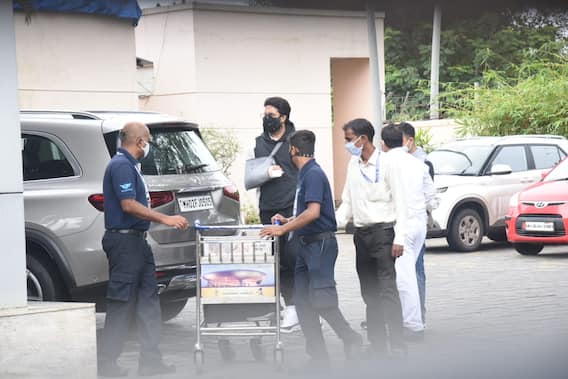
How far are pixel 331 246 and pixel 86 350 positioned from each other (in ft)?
5.65


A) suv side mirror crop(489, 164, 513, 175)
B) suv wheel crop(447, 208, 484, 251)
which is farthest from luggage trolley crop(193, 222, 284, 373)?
suv side mirror crop(489, 164, 513, 175)

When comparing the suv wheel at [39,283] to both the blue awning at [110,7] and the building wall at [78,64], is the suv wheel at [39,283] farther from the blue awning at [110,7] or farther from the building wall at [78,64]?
the building wall at [78,64]

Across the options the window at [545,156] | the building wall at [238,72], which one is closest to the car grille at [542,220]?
the window at [545,156]

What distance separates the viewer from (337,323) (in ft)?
21.1

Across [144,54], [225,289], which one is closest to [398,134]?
[225,289]

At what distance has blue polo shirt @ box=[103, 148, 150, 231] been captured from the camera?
640 centimetres

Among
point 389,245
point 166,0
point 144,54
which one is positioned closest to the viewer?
point 166,0

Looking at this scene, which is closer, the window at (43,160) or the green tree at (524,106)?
the window at (43,160)

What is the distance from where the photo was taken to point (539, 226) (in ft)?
47.1

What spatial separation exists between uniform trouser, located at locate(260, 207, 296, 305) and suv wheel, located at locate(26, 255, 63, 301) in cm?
162

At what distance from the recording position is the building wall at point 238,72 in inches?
807

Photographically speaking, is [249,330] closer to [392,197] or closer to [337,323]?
[337,323]

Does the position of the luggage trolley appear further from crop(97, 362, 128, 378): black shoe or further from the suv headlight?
the suv headlight

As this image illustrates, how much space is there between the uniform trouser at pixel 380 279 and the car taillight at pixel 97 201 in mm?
1865
